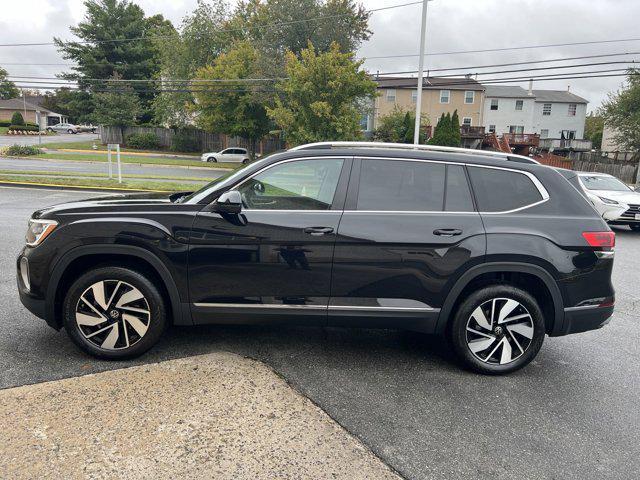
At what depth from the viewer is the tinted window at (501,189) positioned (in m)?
3.85

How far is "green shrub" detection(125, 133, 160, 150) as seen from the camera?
45.8 m

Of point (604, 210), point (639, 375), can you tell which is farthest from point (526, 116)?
point (639, 375)

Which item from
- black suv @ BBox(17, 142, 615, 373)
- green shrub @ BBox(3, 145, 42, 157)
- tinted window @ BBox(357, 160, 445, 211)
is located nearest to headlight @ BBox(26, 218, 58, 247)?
black suv @ BBox(17, 142, 615, 373)

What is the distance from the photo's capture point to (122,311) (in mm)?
3764

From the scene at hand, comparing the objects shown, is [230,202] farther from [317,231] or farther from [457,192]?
[457,192]

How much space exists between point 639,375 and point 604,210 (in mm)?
9792

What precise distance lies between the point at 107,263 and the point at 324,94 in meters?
24.6

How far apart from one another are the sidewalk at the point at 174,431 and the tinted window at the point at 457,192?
6.12ft

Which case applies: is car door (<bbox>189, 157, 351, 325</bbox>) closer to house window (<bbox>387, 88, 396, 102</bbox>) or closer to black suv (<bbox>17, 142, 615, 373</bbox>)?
black suv (<bbox>17, 142, 615, 373</bbox>)

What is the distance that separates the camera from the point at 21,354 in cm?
388

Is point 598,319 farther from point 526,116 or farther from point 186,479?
point 526,116

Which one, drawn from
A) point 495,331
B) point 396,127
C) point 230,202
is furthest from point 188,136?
point 495,331

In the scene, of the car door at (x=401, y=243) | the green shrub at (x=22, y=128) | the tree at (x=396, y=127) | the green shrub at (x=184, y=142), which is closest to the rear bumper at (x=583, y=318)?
the car door at (x=401, y=243)

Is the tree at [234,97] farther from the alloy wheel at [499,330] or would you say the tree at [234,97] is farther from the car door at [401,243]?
the alloy wheel at [499,330]
